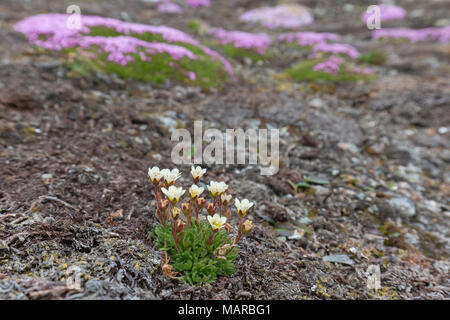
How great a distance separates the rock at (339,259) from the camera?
13.3 ft

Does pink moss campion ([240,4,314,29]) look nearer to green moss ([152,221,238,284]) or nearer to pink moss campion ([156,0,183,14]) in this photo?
pink moss campion ([156,0,183,14])

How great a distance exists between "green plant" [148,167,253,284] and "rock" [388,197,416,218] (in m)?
3.62

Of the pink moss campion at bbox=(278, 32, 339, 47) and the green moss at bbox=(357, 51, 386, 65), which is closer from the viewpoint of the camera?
the green moss at bbox=(357, 51, 386, 65)

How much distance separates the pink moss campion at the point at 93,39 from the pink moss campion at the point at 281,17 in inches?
431

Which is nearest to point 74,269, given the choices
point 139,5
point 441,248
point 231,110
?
point 441,248

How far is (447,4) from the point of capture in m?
19.9

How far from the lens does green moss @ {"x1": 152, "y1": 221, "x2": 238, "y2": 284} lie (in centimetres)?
303

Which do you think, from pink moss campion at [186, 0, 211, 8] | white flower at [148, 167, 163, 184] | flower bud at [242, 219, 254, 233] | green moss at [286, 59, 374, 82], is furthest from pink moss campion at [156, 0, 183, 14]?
flower bud at [242, 219, 254, 233]

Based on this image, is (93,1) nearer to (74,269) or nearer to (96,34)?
(96,34)

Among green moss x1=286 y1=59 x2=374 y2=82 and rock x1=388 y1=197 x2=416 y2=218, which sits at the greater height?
green moss x1=286 y1=59 x2=374 y2=82

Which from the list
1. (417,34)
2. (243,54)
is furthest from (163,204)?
(417,34)

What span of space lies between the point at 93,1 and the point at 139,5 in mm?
3073

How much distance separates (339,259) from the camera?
A: 4.10m

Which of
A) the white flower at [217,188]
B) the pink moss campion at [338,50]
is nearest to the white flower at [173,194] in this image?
the white flower at [217,188]
